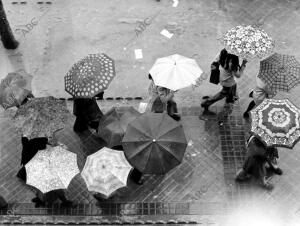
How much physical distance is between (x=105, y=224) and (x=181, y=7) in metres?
6.30

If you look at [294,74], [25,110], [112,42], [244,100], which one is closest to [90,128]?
[25,110]

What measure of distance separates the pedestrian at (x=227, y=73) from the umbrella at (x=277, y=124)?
144 centimetres

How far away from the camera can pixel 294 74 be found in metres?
8.45

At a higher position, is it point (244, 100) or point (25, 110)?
point (25, 110)

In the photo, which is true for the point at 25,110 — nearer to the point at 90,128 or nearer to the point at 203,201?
the point at 90,128

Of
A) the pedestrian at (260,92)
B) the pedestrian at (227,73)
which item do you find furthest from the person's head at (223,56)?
the pedestrian at (260,92)

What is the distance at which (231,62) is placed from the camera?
8945mm

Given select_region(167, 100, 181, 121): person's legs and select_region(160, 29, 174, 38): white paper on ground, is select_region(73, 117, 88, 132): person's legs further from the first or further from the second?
select_region(160, 29, 174, 38): white paper on ground

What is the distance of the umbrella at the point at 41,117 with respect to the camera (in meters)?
7.99

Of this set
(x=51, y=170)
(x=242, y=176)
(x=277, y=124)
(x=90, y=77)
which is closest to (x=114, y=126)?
(x=90, y=77)

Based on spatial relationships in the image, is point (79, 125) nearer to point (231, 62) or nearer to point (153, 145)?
point (153, 145)

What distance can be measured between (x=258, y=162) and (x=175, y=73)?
2324 mm

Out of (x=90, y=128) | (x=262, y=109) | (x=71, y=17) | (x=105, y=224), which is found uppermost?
(x=262, y=109)

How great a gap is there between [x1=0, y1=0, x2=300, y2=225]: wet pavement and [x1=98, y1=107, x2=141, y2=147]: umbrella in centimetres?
123
